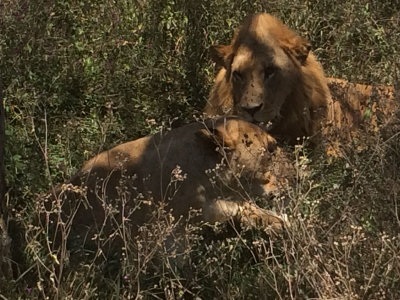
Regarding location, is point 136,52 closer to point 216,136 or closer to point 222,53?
point 222,53

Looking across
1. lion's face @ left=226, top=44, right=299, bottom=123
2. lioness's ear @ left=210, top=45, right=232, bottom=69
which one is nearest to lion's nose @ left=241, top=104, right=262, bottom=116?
lion's face @ left=226, top=44, right=299, bottom=123

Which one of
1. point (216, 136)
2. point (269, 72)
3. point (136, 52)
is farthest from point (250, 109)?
point (136, 52)

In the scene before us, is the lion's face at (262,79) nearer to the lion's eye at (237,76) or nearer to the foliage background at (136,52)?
the lion's eye at (237,76)

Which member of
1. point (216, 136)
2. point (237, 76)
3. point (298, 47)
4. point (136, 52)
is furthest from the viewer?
point (136, 52)

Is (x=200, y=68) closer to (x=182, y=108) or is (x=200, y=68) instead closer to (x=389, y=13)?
(x=182, y=108)

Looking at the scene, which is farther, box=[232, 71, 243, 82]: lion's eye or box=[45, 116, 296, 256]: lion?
box=[232, 71, 243, 82]: lion's eye

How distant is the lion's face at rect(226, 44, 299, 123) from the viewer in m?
6.21

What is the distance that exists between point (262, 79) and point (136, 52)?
5.36 ft

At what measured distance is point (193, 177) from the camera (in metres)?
4.99

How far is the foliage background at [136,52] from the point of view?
706 centimetres

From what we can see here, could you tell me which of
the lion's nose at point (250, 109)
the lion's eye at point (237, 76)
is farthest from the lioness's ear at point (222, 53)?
the lion's nose at point (250, 109)

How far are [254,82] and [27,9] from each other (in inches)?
90.4

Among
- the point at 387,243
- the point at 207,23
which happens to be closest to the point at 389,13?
the point at 207,23

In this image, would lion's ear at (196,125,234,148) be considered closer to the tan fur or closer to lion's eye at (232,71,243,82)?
the tan fur
